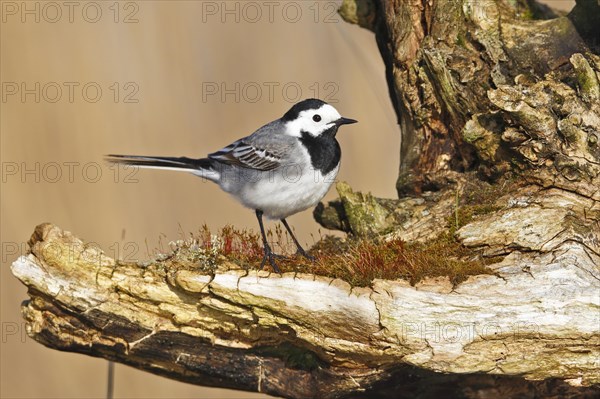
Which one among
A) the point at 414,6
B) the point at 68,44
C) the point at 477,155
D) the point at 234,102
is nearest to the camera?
the point at 477,155

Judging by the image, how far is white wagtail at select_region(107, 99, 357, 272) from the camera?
5.62m

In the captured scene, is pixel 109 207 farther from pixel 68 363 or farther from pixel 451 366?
pixel 451 366

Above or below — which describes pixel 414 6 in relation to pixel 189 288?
above

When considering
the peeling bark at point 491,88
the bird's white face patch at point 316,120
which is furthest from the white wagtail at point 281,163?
the peeling bark at point 491,88

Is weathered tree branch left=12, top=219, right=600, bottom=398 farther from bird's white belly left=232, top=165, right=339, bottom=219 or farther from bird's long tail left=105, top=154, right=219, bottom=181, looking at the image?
bird's long tail left=105, top=154, right=219, bottom=181

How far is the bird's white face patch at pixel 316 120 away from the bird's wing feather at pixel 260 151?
137 millimetres

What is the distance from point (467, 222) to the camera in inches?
197

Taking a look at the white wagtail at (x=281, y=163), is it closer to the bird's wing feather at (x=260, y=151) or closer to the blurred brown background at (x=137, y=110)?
the bird's wing feather at (x=260, y=151)

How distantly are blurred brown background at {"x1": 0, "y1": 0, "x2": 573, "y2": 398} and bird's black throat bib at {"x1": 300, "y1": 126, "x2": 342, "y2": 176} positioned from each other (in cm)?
78

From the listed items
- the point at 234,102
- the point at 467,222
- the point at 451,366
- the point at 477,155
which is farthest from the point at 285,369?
the point at 234,102

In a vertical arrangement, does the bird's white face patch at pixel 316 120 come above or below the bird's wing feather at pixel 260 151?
above

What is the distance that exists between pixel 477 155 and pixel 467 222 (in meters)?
0.64

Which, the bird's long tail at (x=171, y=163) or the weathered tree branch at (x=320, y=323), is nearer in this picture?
the weathered tree branch at (x=320, y=323)

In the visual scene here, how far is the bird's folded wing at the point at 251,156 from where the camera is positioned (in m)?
5.80
